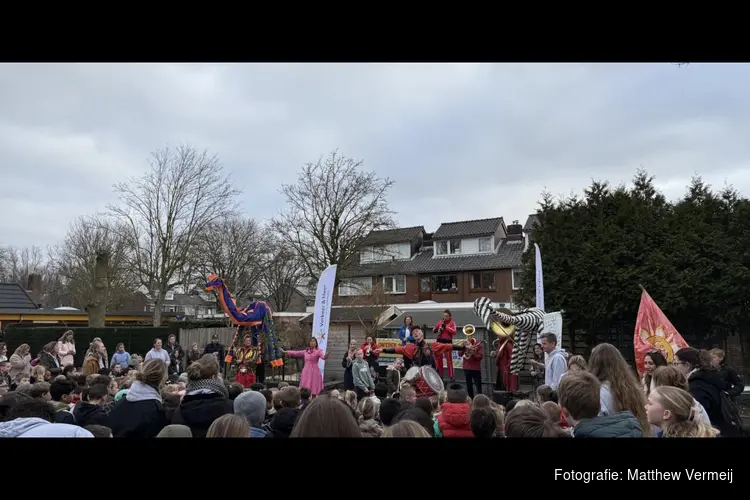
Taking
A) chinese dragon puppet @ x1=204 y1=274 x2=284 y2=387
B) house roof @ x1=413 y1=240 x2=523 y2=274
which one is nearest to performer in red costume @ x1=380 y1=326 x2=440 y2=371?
chinese dragon puppet @ x1=204 y1=274 x2=284 y2=387

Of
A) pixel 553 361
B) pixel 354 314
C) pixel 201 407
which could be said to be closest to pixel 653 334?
pixel 553 361

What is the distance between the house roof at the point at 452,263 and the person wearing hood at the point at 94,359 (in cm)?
1981

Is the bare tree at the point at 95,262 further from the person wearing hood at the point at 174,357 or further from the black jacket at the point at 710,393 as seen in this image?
the black jacket at the point at 710,393

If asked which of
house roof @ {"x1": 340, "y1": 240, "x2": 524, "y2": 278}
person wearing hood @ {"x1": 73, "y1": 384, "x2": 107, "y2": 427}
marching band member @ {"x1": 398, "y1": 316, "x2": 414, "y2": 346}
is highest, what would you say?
house roof @ {"x1": 340, "y1": 240, "x2": 524, "y2": 278}

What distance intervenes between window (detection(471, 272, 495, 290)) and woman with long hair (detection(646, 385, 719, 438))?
3127 cm

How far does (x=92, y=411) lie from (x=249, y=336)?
696 centimetres

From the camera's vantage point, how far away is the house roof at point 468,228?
35.6m

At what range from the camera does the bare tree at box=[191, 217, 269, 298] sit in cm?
3412

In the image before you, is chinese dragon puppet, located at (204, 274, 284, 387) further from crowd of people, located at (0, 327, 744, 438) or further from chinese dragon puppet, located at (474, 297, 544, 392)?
chinese dragon puppet, located at (474, 297, 544, 392)

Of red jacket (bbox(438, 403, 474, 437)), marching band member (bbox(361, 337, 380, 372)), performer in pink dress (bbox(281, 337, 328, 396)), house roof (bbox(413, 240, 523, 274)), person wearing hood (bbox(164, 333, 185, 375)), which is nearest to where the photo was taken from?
red jacket (bbox(438, 403, 474, 437))

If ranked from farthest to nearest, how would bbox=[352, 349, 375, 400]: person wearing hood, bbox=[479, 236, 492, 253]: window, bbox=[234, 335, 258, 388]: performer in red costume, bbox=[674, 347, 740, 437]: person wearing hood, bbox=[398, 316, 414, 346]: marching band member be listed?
bbox=[479, 236, 492, 253]: window → bbox=[398, 316, 414, 346]: marching band member → bbox=[234, 335, 258, 388]: performer in red costume → bbox=[352, 349, 375, 400]: person wearing hood → bbox=[674, 347, 740, 437]: person wearing hood

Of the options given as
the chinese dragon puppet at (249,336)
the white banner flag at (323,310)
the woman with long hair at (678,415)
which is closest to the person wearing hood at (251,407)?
the woman with long hair at (678,415)
